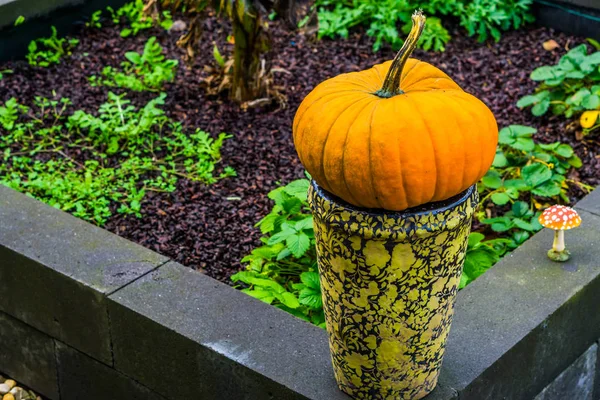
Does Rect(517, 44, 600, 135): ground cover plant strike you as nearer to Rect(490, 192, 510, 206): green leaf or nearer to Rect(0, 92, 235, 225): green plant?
Rect(490, 192, 510, 206): green leaf

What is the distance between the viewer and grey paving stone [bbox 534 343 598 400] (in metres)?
4.07

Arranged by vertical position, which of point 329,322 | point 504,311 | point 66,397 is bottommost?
point 66,397

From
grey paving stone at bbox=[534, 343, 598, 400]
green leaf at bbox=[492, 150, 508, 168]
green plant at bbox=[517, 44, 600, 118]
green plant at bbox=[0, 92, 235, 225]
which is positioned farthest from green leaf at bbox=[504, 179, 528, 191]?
green plant at bbox=[0, 92, 235, 225]

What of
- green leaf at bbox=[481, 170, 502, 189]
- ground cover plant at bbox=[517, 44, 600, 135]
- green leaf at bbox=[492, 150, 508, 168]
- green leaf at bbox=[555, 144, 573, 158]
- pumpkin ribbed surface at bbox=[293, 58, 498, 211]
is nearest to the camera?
pumpkin ribbed surface at bbox=[293, 58, 498, 211]

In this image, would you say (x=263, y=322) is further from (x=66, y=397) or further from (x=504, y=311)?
(x=66, y=397)

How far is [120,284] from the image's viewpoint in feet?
12.9

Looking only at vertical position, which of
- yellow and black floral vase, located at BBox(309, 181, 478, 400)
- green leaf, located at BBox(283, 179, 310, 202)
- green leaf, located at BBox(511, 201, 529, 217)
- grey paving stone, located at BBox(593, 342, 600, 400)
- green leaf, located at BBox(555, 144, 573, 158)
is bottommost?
grey paving stone, located at BBox(593, 342, 600, 400)

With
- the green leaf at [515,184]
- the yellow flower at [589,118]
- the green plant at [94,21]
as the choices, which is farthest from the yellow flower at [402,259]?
the green plant at [94,21]

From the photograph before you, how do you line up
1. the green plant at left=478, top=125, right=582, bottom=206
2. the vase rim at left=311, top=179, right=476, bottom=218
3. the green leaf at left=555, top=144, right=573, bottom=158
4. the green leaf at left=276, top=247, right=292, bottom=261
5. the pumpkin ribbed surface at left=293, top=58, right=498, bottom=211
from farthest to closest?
the green leaf at left=555, top=144, right=573, bottom=158
the green plant at left=478, top=125, right=582, bottom=206
the green leaf at left=276, top=247, right=292, bottom=261
the vase rim at left=311, top=179, right=476, bottom=218
the pumpkin ribbed surface at left=293, top=58, right=498, bottom=211

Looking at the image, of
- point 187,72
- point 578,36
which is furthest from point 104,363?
point 578,36

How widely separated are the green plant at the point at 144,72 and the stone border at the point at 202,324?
1883 millimetres

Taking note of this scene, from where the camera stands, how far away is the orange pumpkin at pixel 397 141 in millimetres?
2686

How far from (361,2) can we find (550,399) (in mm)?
3814

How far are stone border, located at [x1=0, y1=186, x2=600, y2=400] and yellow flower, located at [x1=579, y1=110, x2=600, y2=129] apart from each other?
1.20 meters
